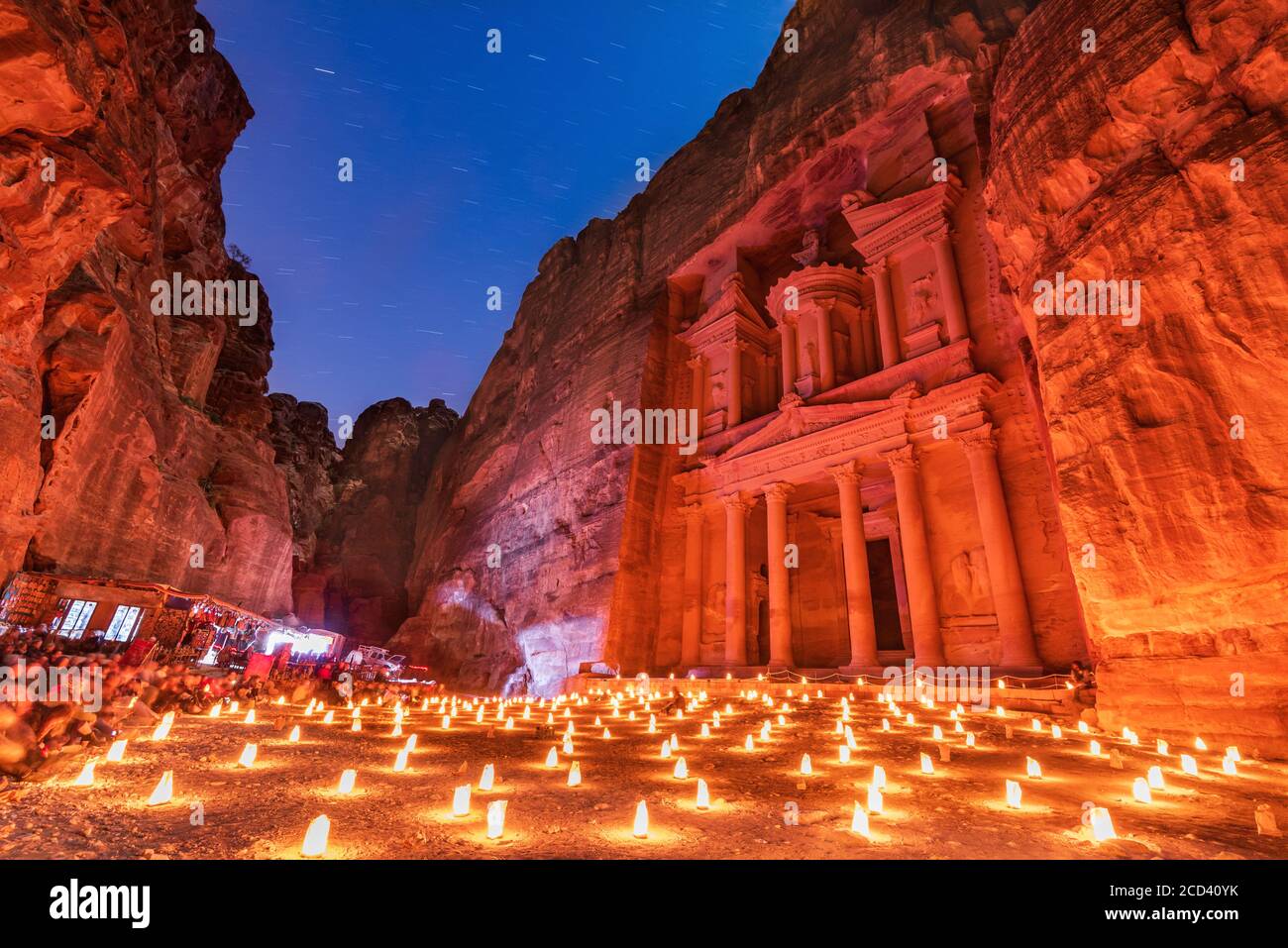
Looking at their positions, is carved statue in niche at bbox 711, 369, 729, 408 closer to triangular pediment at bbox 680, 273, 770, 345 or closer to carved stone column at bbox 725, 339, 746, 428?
carved stone column at bbox 725, 339, 746, 428

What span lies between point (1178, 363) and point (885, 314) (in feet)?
47.4

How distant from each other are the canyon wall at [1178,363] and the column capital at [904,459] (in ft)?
28.4

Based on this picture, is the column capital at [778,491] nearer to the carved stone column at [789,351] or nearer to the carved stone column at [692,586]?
the carved stone column at [692,586]

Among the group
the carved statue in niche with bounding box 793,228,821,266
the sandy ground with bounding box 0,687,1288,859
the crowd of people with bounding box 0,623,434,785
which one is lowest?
the sandy ground with bounding box 0,687,1288,859

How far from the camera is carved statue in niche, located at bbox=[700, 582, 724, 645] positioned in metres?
22.3

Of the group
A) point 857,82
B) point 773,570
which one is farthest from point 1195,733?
point 857,82

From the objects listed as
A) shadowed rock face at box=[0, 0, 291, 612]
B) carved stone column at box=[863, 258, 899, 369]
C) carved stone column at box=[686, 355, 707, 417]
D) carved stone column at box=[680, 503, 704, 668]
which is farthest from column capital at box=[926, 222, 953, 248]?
shadowed rock face at box=[0, 0, 291, 612]

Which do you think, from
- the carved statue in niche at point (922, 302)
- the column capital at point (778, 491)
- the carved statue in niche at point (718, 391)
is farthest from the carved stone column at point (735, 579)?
the carved statue in niche at point (922, 302)

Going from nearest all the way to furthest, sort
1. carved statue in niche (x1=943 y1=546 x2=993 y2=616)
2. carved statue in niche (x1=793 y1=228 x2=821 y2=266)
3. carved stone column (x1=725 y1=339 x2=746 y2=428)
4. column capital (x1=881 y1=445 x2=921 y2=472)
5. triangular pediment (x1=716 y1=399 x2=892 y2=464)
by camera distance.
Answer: carved statue in niche (x1=943 y1=546 x2=993 y2=616), column capital (x1=881 y1=445 x2=921 y2=472), triangular pediment (x1=716 y1=399 x2=892 y2=464), carved statue in niche (x1=793 y1=228 x2=821 y2=266), carved stone column (x1=725 y1=339 x2=746 y2=428)

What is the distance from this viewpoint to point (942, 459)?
1877cm

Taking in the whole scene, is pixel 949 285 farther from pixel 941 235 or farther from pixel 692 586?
pixel 692 586

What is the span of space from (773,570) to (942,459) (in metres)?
6.85

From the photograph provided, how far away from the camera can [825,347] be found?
23188 mm

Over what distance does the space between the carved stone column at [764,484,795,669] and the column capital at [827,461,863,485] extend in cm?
222
